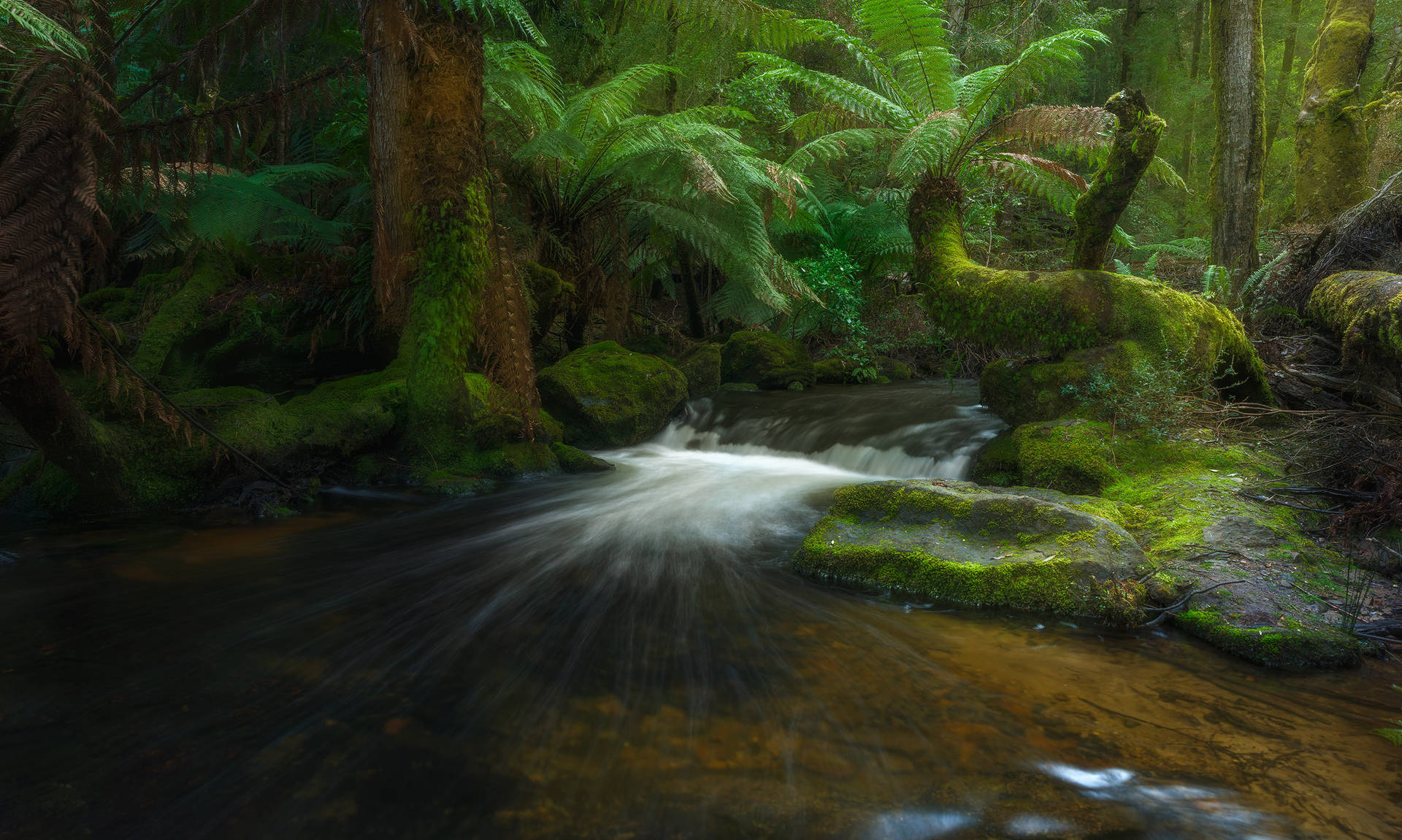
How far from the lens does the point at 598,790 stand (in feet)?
5.75

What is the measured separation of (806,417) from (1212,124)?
16841mm

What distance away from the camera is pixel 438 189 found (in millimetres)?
4613

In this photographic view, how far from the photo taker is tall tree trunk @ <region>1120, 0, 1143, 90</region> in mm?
14844

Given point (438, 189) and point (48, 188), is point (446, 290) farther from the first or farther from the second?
point (48, 188)

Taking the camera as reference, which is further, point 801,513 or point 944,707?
point 801,513

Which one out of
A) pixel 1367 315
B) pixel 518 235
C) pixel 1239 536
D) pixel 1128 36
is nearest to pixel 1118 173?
pixel 1367 315

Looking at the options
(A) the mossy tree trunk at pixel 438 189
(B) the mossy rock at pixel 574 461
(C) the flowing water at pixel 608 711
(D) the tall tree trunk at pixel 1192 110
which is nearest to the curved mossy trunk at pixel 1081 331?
(C) the flowing water at pixel 608 711

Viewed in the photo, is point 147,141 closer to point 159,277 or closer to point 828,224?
point 159,277

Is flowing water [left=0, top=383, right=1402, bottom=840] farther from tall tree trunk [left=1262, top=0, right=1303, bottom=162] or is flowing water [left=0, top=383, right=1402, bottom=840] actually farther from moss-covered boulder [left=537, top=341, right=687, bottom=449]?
tall tree trunk [left=1262, top=0, right=1303, bottom=162]

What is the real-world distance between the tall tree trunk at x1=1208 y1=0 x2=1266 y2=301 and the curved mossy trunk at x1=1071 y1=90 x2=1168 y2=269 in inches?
106

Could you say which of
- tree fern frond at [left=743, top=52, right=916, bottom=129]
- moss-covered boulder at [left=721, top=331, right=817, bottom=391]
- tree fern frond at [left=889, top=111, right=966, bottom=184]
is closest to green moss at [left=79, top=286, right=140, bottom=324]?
moss-covered boulder at [left=721, top=331, right=817, bottom=391]

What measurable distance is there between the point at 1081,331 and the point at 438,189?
13.5 ft

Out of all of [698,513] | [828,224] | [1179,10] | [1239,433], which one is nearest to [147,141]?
[698,513]

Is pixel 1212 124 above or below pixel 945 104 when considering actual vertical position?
above
